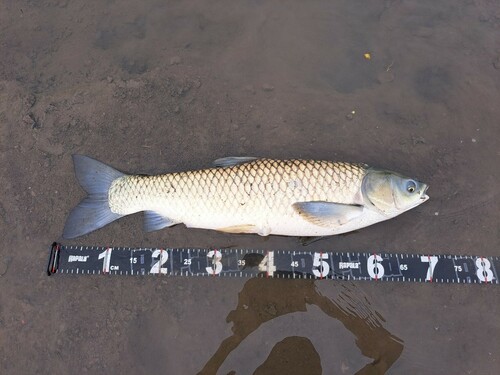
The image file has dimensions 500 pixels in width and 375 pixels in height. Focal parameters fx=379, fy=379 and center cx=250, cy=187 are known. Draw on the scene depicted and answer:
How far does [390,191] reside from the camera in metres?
2.74

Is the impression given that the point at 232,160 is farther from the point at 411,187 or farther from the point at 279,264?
the point at 411,187

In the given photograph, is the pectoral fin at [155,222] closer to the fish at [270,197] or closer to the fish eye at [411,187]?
the fish at [270,197]

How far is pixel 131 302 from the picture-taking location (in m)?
2.88

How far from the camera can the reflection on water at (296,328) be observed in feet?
8.89

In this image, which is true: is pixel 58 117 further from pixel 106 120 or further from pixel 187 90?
pixel 187 90

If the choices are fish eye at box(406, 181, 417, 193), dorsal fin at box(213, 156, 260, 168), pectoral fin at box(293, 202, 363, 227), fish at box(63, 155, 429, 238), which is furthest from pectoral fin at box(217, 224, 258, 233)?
fish eye at box(406, 181, 417, 193)

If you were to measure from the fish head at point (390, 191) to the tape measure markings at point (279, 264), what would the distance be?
0.43 metres

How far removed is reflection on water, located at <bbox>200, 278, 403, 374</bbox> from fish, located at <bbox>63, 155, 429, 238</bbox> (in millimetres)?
444

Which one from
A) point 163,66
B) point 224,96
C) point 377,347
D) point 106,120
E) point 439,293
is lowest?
point 377,347

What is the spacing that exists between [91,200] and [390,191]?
2.25 m

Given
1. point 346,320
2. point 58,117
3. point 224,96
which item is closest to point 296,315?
point 346,320

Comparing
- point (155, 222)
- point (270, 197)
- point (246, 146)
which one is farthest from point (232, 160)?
point (155, 222)

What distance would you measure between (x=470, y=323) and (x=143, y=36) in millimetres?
3580

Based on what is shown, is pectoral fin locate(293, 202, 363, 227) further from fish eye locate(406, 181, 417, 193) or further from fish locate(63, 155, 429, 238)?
fish eye locate(406, 181, 417, 193)
